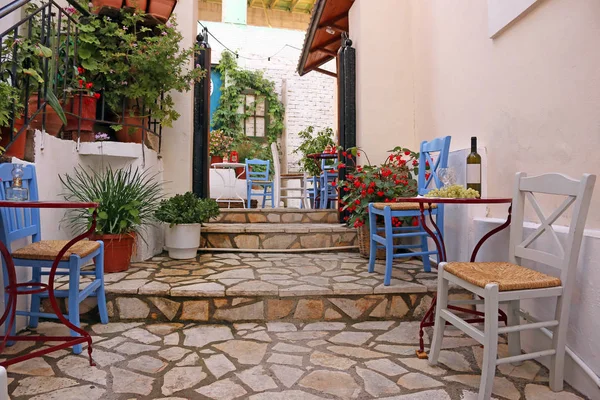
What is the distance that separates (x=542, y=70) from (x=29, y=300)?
3243 millimetres

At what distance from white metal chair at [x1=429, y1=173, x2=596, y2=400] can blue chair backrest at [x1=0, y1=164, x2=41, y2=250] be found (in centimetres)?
214

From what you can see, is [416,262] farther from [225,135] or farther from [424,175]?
[225,135]

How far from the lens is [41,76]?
2.57 m

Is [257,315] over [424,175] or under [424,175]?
under

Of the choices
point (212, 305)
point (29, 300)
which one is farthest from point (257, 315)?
point (29, 300)

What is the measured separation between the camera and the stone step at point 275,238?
3.74 metres

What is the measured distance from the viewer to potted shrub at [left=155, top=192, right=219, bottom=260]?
3.25 metres

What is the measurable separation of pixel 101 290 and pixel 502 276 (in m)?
2.17

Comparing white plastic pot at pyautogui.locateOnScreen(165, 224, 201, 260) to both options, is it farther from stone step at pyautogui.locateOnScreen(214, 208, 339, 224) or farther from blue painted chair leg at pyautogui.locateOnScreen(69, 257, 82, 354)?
blue painted chair leg at pyautogui.locateOnScreen(69, 257, 82, 354)

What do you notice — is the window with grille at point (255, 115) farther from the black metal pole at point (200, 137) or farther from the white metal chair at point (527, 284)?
the white metal chair at point (527, 284)

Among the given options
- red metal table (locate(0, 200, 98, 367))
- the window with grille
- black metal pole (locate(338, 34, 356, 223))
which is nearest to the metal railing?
red metal table (locate(0, 200, 98, 367))

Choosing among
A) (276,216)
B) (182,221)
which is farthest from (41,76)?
(276,216)

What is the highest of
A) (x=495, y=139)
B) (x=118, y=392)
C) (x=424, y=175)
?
(x=495, y=139)

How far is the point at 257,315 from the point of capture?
2.38m
